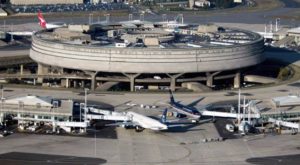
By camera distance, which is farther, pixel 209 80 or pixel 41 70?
pixel 41 70

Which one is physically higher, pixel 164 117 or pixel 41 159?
pixel 164 117

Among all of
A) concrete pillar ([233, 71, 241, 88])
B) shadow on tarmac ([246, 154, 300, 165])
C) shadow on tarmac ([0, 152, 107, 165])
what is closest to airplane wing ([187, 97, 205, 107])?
concrete pillar ([233, 71, 241, 88])

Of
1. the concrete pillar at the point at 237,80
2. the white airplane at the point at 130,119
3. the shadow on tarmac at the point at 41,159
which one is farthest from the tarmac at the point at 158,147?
the concrete pillar at the point at 237,80

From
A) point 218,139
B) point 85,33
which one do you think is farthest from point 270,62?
point 218,139

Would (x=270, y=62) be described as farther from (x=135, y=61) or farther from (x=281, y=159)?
(x=281, y=159)

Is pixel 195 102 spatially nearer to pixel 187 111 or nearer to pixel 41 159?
pixel 187 111

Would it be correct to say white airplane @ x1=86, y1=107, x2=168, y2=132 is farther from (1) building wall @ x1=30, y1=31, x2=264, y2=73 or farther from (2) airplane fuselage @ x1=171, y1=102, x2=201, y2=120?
(1) building wall @ x1=30, y1=31, x2=264, y2=73

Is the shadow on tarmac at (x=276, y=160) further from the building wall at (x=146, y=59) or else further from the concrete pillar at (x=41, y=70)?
the concrete pillar at (x=41, y=70)

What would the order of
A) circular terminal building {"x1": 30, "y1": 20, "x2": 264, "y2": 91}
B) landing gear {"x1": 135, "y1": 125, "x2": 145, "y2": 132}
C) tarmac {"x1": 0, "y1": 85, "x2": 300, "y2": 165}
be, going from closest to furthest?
tarmac {"x1": 0, "y1": 85, "x2": 300, "y2": 165}, landing gear {"x1": 135, "y1": 125, "x2": 145, "y2": 132}, circular terminal building {"x1": 30, "y1": 20, "x2": 264, "y2": 91}

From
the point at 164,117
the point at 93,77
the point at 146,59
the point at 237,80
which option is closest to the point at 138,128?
the point at 164,117
